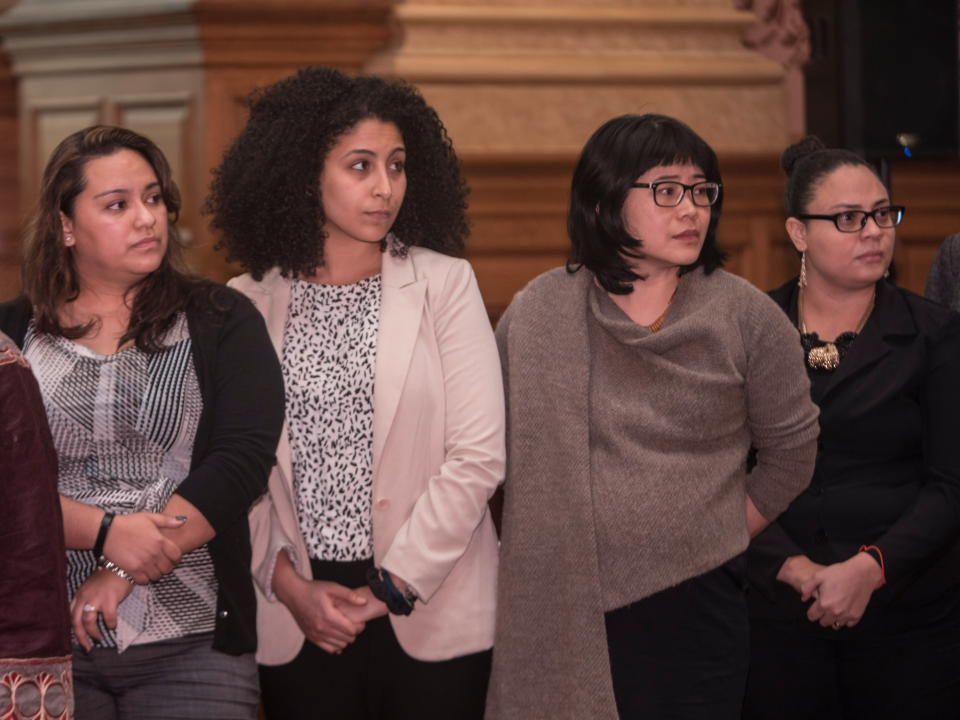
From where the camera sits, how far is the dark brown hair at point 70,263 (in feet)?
5.20

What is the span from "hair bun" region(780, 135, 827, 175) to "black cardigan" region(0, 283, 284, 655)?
116cm

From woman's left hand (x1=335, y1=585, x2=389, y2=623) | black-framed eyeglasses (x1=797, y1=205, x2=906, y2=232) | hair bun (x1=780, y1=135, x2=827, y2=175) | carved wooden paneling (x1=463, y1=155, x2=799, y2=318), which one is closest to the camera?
woman's left hand (x1=335, y1=585, x2=389, y2=623)

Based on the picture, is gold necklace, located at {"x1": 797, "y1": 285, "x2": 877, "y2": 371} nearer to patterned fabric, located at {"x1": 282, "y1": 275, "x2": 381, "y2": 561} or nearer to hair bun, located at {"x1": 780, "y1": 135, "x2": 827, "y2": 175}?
hair bun, located at {"x1": 780, "y1": 135, "x2": 827, "y2": 175}

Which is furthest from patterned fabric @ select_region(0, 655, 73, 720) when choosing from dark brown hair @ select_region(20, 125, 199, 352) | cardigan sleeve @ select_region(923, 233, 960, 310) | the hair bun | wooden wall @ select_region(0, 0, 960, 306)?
wooden wall @ select_region(0, 0, 960, 306)

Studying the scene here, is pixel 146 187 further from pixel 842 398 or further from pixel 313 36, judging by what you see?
pixel 313 36

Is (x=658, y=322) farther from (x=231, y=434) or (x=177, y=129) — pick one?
(x=177, y=129)

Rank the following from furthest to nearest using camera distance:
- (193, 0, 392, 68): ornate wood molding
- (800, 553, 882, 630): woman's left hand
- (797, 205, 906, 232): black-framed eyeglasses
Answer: (193, 0, 392, 68): ornate wood molding, (797, 205, 906, 232): black-framed eyeglasses, (800, 553, 882, 630): woman's left hand

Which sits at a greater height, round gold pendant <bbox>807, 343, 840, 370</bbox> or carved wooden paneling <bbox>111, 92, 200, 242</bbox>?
carved wooden paneling <bbox>111, 92, 200, 242</bbox>

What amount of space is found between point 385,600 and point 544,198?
2.90m

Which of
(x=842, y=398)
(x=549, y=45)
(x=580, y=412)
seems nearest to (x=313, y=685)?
(x=580, y=412)

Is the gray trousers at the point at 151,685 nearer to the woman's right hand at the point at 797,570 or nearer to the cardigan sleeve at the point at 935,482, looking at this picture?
the woman's right hand at the point at 797,570

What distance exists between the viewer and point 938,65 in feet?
11.2

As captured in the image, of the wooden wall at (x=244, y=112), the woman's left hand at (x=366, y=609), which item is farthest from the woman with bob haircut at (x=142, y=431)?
the wooden wall at (x=244, y=112)

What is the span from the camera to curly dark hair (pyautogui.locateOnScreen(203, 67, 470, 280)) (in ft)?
5.80
